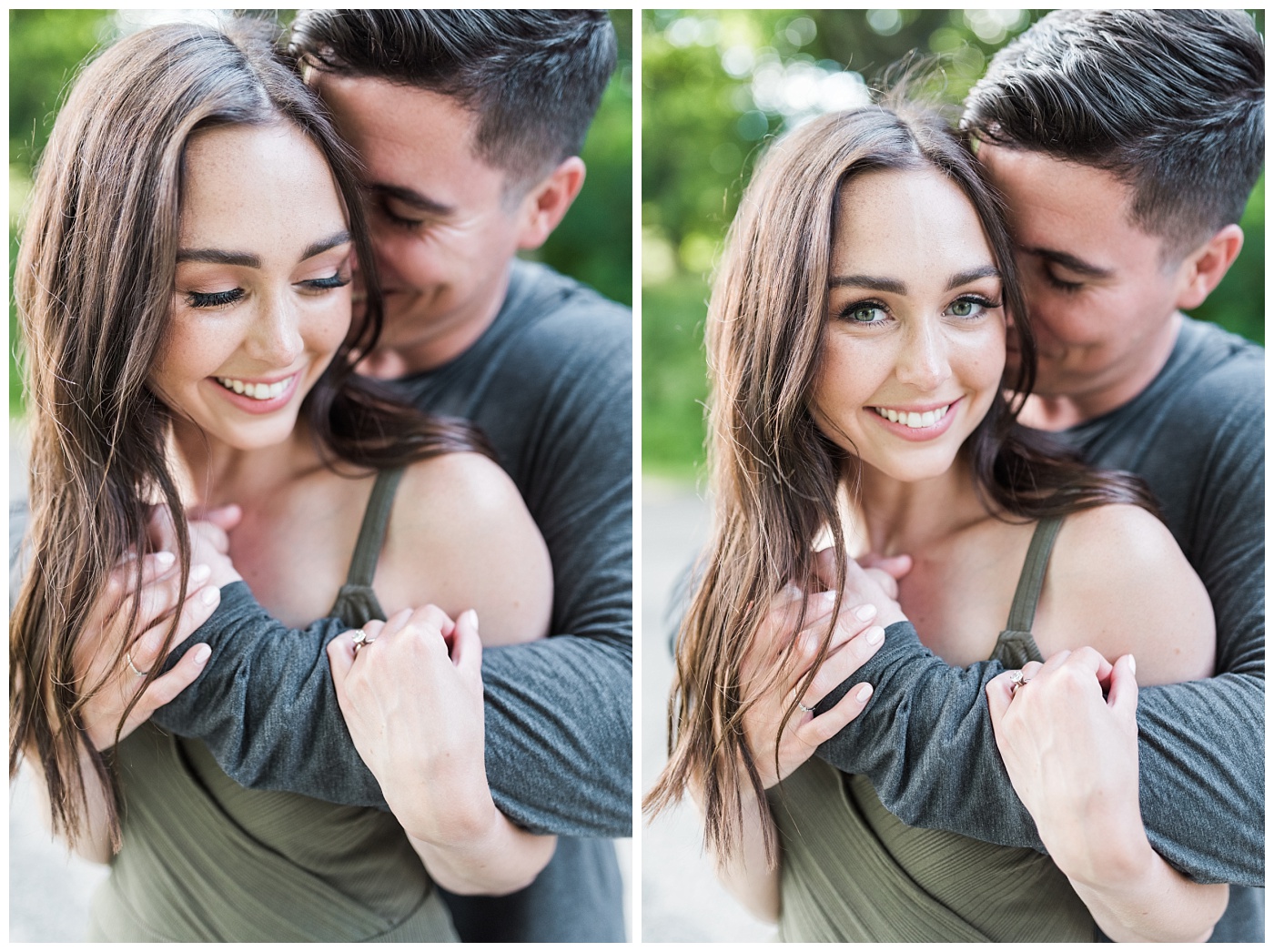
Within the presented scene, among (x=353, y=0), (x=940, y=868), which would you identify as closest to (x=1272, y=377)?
(x=940, y=868)

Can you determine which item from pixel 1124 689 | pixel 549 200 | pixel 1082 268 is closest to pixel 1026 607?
pixel 1124 689

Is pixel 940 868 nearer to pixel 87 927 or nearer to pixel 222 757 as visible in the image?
pixel 222 757

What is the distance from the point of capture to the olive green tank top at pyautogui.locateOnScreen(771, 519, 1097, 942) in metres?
1.49

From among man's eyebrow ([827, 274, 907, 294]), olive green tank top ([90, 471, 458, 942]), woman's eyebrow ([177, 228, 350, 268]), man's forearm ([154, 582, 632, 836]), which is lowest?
olive green tank top ([90, 471, 458, 942])

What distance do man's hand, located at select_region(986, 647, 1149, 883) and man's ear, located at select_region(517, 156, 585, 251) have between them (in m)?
1.00

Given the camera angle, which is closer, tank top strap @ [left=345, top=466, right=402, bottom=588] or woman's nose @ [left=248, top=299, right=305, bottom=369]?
woman's nose @ [left=248, top=299, right=305, bottom=369]

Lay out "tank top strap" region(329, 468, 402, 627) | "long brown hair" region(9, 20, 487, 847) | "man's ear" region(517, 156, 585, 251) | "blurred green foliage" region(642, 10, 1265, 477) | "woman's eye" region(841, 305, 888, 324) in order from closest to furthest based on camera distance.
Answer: "long brown hair" region(9, 20, 487, 847)
"woman's eye" region(841, 305, 888, 324)
"tank top strap" region(329, 468, 402, 627)
"man's ear" region(517, 156, 585, 251)
"blurred green foliage" region(642, 10, 1265, 477)

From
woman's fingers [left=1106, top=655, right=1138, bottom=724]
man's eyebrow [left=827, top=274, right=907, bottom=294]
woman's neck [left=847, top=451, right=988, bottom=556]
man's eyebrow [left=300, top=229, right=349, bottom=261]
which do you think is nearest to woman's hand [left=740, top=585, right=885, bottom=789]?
woman's neck [left=847, top=451, right=988, bottom=556]

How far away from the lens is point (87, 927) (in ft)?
5.63

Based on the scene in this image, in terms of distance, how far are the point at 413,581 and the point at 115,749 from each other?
505 mm

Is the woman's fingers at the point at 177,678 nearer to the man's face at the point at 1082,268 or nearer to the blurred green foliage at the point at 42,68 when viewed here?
the blurred green foliage at the point at 42,68

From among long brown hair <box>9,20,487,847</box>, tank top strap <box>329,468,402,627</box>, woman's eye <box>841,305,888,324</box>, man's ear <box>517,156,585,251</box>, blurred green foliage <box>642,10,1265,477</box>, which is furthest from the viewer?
blurred green foliage <box>642,10,1265,477</box>

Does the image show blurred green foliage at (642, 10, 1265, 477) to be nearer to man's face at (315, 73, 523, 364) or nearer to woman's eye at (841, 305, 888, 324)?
woman's eye at (841, 305, 888, 324)

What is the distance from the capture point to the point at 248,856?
5.15ft
